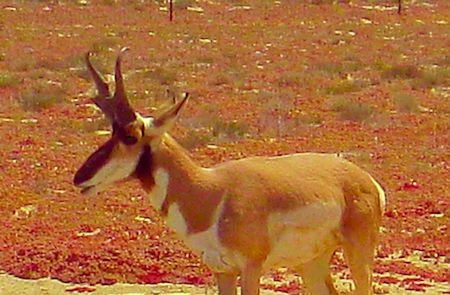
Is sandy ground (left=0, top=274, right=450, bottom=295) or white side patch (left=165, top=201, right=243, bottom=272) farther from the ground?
white side patch (left=165, top=201, right=243, bottom=272)

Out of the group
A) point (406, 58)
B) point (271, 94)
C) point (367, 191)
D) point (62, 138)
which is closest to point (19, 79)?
point (271, 94)

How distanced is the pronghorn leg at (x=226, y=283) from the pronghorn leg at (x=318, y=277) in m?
0.93

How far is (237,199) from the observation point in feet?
24.0

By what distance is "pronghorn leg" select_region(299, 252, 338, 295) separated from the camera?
827 cm

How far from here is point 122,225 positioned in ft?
45.8

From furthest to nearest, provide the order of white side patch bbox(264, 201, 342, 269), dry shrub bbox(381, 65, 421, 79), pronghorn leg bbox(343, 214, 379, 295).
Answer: dry shrub bbox(381, 65, 421, 79)
pronghorn leg bbox(343, 214, 379, 295)
white side patch bbox(264, 201, 342, 269)

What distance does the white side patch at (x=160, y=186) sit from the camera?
286 inches

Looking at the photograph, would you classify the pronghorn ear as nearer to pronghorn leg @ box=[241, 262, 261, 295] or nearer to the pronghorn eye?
the pronghorn eye

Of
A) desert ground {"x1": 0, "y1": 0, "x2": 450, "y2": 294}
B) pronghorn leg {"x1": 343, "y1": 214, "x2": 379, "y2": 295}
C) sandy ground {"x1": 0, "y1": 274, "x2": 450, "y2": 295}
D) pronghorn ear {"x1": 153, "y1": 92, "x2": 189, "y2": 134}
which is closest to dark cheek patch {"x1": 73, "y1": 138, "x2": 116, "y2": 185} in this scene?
pronghorn ear {"x1": 153, "y1": 92, "x2": 189, "y2": 134}

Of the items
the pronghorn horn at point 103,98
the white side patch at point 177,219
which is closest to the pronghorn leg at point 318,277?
the white side patch at point 177,219

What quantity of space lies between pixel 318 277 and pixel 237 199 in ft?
4.30

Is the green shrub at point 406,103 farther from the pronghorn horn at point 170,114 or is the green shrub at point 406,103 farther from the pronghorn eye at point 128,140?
the pronghorn eye at point 128,140

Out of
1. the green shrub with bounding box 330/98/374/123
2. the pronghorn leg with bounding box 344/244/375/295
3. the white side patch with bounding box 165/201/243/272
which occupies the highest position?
the white side patch with bounding box 165/201/243/272

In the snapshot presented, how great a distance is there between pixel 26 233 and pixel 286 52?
22.9m
